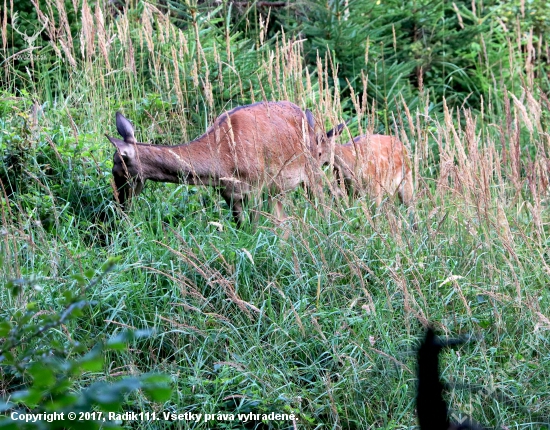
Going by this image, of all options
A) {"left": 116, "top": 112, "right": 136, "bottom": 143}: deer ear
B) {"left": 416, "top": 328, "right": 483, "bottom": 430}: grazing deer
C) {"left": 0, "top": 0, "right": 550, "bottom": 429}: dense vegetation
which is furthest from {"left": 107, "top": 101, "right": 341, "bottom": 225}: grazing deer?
{"left": 416, "top": 328, "right": 483, "bottom": 430}: grazing deer

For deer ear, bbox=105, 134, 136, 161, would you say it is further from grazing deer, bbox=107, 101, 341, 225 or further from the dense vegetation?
the dense vegetation

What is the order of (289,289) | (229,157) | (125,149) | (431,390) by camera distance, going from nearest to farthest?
(431,390) → (289,289) → (125,149) → (229,157)

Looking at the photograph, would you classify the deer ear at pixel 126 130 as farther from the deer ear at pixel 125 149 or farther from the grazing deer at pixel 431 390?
the grazing deer at pixel 431 390

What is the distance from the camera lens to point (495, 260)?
4977mm

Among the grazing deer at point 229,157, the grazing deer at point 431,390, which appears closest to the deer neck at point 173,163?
the grazing deer at point 229,157

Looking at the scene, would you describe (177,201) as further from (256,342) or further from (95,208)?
(256,342)

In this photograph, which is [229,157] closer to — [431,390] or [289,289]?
[289,289]

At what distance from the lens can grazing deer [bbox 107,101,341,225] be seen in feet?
19.7

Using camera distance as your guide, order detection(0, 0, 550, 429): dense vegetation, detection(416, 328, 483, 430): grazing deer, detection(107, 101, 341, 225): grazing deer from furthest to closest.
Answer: detection(107, 101, 341, 225): grazing deer, detection(0, 0, 550, 429): dense vegetation, detection(416, 328, 483, 430): grazing deer

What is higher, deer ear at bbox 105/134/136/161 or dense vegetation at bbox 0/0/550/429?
deer ear at bbox 105/134/136/161

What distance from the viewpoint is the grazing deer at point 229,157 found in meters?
6.02

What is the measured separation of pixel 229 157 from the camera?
6.57 meters

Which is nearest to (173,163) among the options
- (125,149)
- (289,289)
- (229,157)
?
(125,149)

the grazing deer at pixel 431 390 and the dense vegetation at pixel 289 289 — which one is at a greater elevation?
the grazing deer at pixel 431 390
